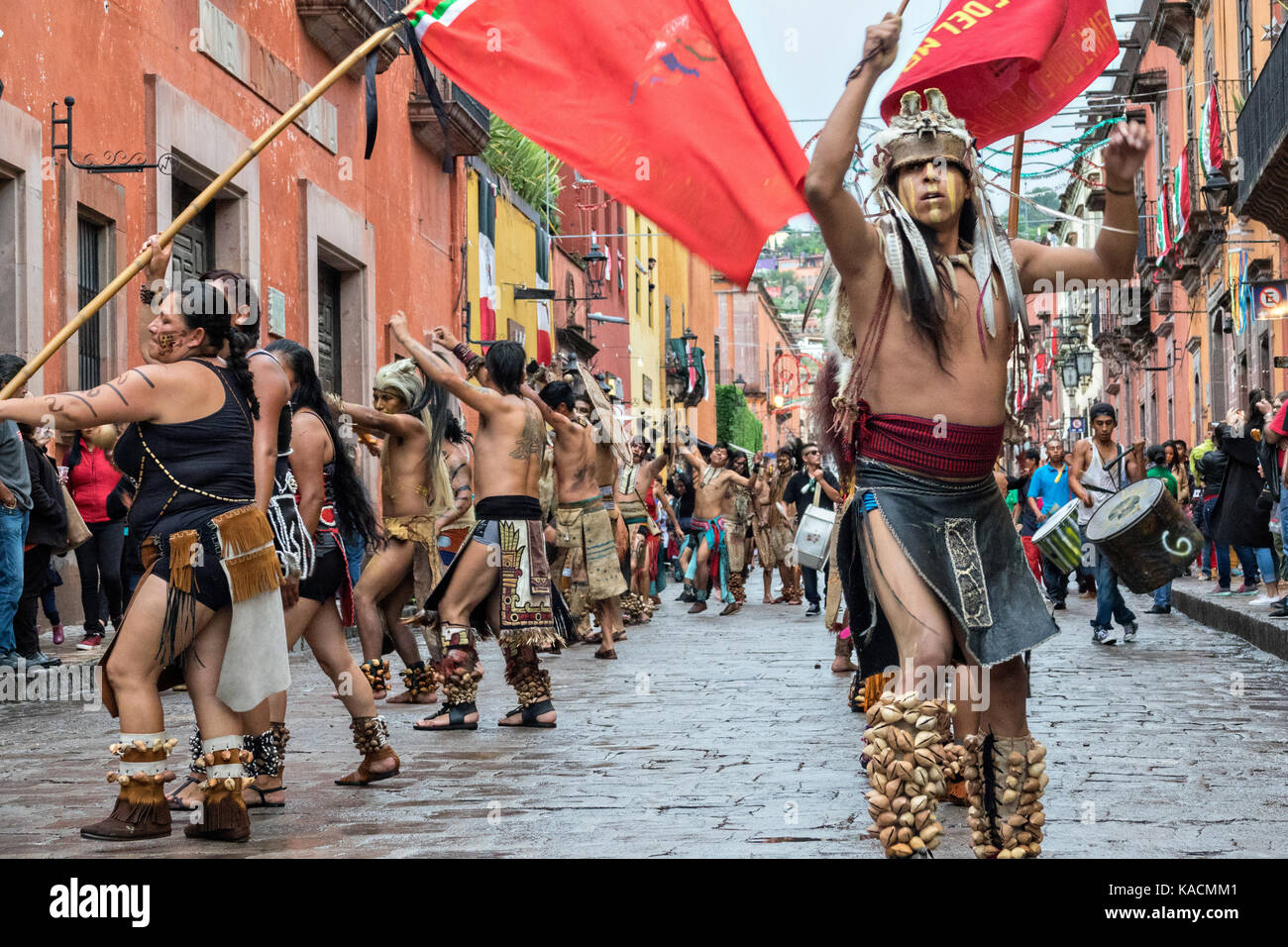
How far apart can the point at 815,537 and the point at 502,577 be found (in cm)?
363

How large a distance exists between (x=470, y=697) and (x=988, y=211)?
446cm

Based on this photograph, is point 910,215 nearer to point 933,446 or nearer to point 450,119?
point 933,446

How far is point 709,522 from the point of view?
774 inches

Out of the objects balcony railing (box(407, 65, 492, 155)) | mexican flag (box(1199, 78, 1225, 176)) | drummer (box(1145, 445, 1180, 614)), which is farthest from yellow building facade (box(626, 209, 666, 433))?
drummer (box(1145, 445, 1180, 614))

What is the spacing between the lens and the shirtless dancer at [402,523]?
9305 mm

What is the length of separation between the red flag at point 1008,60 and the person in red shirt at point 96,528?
8832mm

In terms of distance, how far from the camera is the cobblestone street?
17.4 ft

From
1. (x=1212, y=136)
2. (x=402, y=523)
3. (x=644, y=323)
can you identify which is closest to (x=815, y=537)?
(x=402, y=523)

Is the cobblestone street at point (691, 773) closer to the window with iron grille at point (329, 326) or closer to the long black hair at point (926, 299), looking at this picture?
the long black hair at point (926, 299)

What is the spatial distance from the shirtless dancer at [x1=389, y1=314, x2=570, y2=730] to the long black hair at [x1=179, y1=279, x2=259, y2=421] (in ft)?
7.61

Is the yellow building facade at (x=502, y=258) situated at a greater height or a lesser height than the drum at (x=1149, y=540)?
greater

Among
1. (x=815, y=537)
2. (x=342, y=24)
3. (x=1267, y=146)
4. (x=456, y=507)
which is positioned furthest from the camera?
(x=1267, y=146)

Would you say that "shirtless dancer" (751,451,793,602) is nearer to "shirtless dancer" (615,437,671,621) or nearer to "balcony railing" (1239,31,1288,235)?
"shirtless dancer" (615,437,671,621)

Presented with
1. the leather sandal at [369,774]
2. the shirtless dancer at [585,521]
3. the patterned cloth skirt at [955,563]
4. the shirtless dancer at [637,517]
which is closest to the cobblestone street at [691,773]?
the leather sandal at [369,774]
